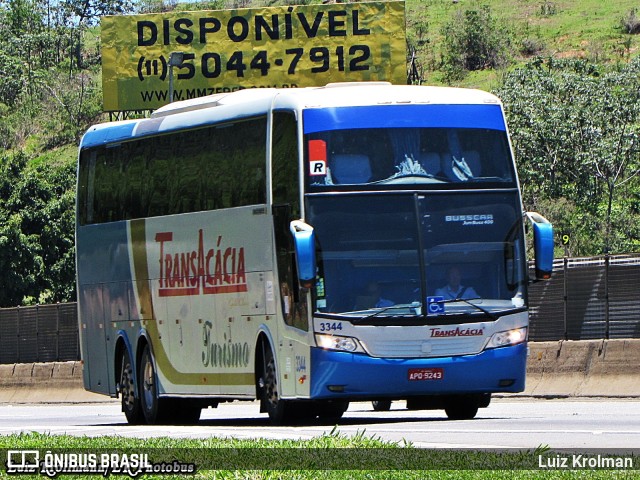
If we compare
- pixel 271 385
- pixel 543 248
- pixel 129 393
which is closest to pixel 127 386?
pixel 129 393

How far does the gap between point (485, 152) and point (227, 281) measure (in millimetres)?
3910

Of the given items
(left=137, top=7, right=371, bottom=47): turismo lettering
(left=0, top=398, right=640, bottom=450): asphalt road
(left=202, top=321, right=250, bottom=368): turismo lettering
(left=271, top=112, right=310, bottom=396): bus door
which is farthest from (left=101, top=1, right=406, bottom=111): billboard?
(left=271, top=112, right=310, bottom=396): bus door

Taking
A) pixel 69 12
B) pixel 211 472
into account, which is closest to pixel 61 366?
pixel 211 472

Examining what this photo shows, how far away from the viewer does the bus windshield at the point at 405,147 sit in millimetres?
17875

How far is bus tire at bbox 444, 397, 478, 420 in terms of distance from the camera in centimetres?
1939

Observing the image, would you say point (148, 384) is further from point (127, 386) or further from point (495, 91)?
point (495, 91)

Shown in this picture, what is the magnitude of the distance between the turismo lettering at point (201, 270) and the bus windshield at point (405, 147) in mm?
2178

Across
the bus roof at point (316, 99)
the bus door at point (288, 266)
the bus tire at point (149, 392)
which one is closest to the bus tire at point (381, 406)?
the bus tire at point (149, 392)

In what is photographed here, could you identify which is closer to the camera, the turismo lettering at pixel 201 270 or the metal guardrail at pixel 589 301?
the turismo lettering at pixel 201 270

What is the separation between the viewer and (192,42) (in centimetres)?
5503

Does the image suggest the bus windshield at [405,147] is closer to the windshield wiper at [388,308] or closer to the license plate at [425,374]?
the windshield wiper at [388,308]

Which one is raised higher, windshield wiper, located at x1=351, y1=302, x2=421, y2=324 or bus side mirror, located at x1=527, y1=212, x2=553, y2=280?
bus side mirror, located at x1=527, y1=212, x2=553, y2=280

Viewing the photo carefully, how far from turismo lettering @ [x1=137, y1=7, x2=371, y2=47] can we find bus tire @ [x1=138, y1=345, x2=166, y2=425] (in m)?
32.5

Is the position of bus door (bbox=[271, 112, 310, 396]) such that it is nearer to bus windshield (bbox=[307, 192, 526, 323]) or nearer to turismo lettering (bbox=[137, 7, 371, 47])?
bus windshield (bbox=[307, 192, 526, 323])
